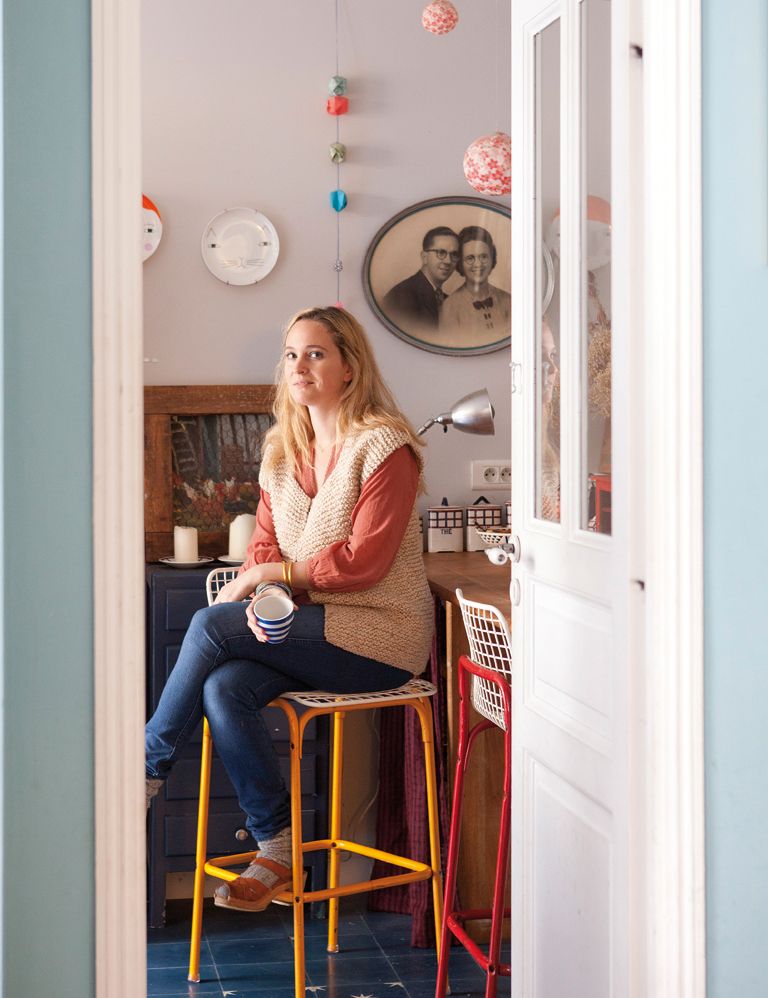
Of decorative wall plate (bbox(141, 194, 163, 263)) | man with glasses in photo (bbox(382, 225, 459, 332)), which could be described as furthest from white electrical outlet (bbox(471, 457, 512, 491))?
decorative wall plate (bbox(141, 194, 163, 263))

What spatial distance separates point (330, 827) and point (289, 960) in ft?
1.21

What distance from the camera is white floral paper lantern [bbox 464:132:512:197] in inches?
128

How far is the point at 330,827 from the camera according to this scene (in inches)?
128

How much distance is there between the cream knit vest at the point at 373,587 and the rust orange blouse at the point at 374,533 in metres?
0.03

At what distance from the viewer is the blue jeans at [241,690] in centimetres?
269

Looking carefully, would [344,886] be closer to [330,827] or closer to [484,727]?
[330,827]

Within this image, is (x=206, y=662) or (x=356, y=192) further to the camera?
(x=356, y=192)

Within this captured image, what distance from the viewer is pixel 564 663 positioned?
6.93ft
